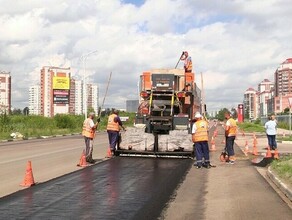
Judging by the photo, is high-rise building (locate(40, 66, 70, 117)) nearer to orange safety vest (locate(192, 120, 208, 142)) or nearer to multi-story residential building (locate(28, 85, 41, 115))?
multi-story residential building (locate(28, 85, 41, 115))

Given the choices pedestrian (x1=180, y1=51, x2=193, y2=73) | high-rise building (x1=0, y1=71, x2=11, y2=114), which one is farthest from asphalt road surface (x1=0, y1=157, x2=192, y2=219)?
high-rise building (x1=0, y1=71, x2=11, y2=114)

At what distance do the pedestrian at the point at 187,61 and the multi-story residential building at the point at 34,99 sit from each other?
348 ft

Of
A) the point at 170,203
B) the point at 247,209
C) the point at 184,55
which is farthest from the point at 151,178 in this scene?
the point at 184,55

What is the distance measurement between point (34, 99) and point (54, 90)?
1605 inches

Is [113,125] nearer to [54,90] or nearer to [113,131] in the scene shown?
[113,131]

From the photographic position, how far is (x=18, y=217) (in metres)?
7.52

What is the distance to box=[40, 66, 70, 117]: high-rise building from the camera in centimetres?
9669

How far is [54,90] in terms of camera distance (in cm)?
9725

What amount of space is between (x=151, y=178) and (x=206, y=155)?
375cm

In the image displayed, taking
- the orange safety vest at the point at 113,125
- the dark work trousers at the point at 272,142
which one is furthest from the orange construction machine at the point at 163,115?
the dark work trousers at the point at 272,142

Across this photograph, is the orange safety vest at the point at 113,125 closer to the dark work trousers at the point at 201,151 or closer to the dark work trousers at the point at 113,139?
the dark work trousers at the point at 113,139

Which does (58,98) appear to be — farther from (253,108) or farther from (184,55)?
(253,108)

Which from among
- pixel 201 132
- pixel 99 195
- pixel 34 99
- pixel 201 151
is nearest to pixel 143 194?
pixel 99 195

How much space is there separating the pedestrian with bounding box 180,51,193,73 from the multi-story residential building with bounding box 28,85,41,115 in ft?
348
